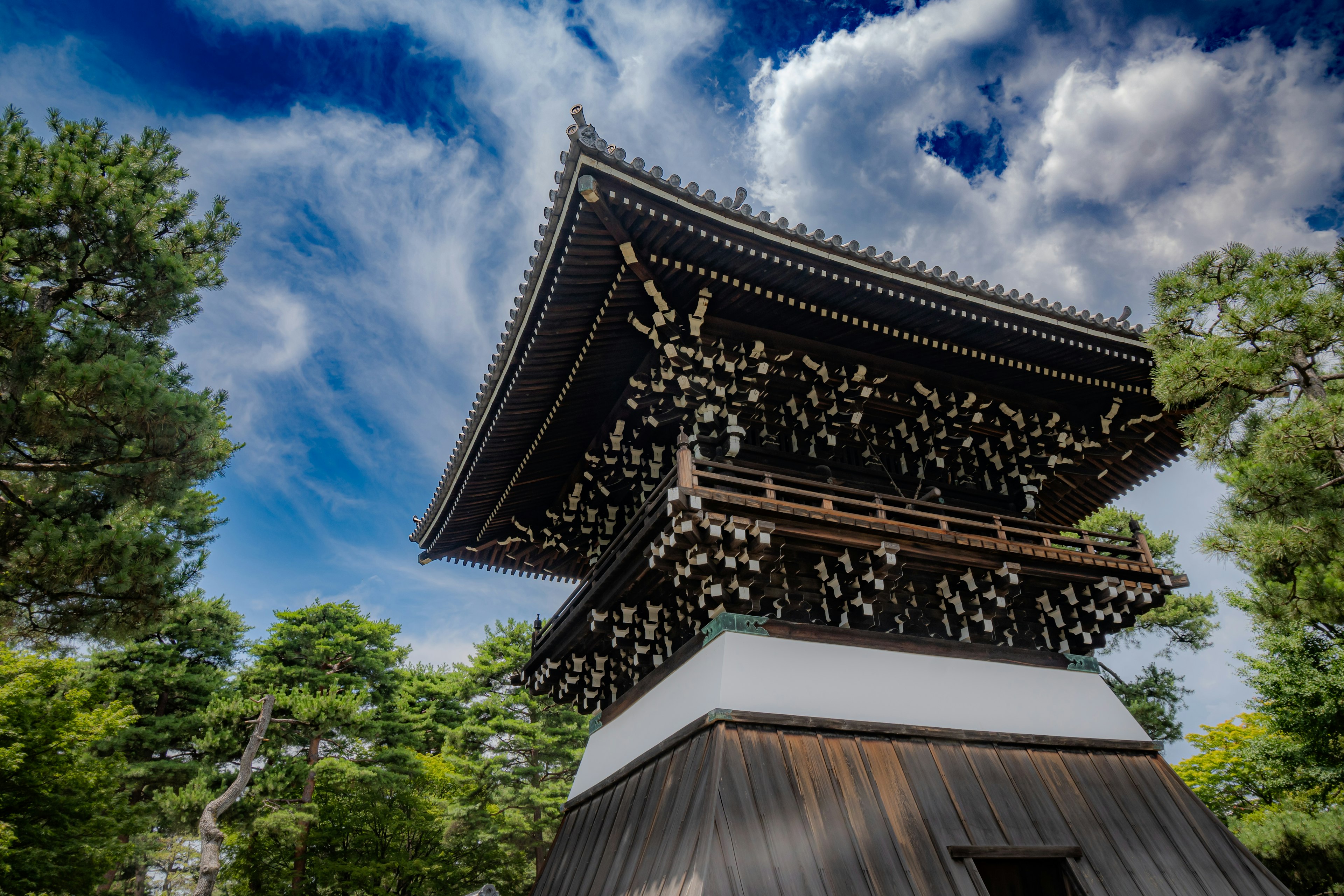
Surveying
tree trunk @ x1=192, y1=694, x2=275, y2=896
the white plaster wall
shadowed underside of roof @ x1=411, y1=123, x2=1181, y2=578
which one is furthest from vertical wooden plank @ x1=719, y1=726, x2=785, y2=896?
tree trunk @ x1=192, y1=694, x2=275, y2=896

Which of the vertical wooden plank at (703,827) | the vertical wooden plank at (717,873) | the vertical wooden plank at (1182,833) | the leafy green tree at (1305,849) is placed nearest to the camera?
the vertical wooden plank at (717,873)

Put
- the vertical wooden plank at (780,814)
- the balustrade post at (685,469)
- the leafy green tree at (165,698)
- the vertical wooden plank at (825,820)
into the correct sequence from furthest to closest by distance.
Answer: the leafy green tree at (165,698)
the balustrade post at (685,469)
the vertical wooden plank at (825,820)
the vertical wooden plank at (780,814)

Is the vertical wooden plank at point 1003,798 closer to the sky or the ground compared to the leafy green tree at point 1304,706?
closer to the ground

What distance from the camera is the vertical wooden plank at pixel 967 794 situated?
6.38m

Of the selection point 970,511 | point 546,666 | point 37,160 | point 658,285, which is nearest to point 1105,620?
point 970,511

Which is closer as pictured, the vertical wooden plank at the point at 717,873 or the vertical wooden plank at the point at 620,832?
the vertical wooden plank at the point at 717,873

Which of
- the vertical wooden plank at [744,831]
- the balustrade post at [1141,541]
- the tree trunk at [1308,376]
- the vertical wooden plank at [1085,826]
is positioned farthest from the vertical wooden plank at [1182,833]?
the vertical wooden plank at [744,831]

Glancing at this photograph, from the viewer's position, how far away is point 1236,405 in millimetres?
7352

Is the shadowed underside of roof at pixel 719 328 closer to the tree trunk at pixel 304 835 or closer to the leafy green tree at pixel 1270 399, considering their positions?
the leafy green tree at pixel 1270 399

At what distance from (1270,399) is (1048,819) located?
5168 mm

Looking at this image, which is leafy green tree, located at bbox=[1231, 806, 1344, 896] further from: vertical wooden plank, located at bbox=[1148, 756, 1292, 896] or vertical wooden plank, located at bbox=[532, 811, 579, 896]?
vertical wooden plank, located at bbox=[532, 811, 579, 896]

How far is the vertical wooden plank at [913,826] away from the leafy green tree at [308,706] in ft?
47.1

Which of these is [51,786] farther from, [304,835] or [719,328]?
[719,328]

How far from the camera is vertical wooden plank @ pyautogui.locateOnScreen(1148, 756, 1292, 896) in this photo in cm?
695
